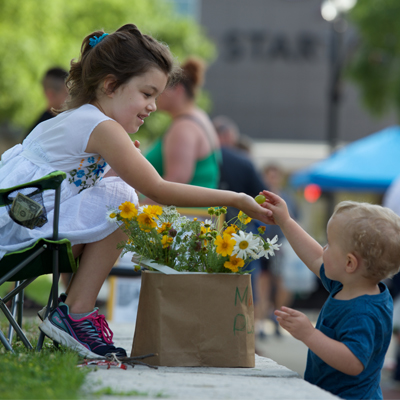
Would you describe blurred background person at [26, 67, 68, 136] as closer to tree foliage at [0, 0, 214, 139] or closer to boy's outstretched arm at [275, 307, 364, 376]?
boy's outstretched arm at [275, 307, 364, 376]

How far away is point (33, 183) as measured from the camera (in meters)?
2.17

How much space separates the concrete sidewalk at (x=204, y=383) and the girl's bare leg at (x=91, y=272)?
0.31 metres

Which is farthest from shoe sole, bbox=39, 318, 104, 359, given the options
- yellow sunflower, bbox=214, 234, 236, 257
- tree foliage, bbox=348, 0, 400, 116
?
tree foliage, bbox=348, 0, 400, 116

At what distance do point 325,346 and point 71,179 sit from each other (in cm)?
118

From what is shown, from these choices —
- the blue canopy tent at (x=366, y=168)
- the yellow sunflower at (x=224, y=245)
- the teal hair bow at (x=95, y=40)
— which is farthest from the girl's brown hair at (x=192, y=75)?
the blue canopy tent at (x=366, y=168)

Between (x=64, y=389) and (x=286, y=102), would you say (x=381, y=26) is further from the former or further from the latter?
(x=64, y=389)

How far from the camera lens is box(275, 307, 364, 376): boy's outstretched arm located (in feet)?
6.72

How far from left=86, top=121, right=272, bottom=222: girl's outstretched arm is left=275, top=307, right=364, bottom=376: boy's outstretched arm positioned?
1.58 feet

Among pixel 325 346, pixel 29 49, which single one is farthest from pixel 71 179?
pixel 29 49

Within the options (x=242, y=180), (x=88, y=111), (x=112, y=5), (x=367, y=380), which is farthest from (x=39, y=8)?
(x=367, y=380)

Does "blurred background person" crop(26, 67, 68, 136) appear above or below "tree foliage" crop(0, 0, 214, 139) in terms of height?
below

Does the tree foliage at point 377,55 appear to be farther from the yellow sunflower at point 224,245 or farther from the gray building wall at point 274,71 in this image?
the yellow sunflower at point 224,245

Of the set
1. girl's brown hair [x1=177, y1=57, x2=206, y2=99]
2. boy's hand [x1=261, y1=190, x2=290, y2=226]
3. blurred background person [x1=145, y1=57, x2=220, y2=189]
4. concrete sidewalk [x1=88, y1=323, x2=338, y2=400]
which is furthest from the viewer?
girl's brown hair [x1=177, y1=57, x2=206, y2=99]

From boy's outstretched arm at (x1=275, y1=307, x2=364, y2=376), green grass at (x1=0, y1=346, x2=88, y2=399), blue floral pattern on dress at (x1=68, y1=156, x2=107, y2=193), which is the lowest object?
green grass at (x1=0, y1=346, x2=88, y2=399)
